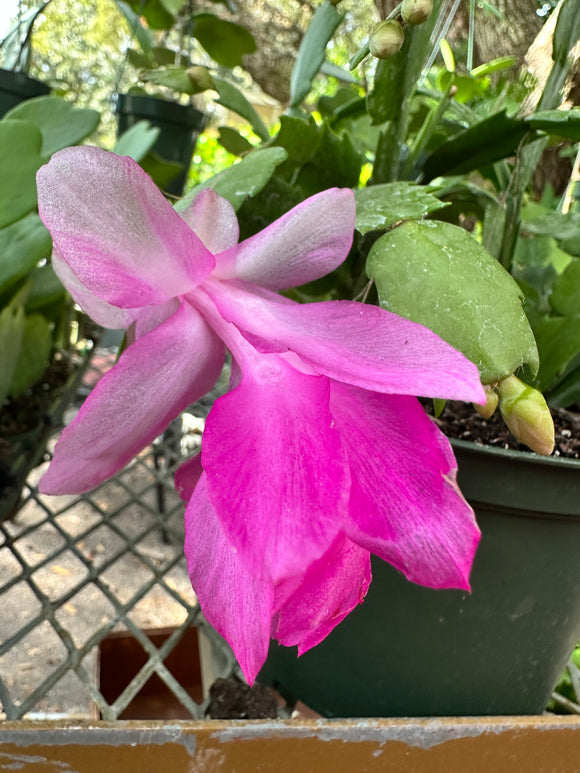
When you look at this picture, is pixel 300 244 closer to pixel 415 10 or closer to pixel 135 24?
pixel 415 10

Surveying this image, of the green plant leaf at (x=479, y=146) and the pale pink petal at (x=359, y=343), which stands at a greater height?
the green plant leaf at (x=479, y=146)

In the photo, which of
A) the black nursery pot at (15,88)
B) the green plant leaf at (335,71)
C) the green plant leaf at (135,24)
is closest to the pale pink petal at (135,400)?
the green plant leaf at (335,71)

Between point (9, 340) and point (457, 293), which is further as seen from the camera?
point (9, 340)

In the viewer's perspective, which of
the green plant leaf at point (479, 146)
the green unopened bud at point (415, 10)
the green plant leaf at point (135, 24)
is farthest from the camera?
the green plant leaf at point (135, 24)

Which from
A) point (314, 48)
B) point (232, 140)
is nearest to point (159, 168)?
point (232, 140)

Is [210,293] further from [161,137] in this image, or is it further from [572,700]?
[161,137]

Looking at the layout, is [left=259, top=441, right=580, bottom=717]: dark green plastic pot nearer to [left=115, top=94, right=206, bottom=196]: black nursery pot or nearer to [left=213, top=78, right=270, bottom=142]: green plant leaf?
[left=213, top=78, right=270, bottom=142]: green plant leaf

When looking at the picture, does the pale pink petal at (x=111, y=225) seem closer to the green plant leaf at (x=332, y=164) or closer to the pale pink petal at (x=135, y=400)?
the pale pink petal at (x=135, y=400)
